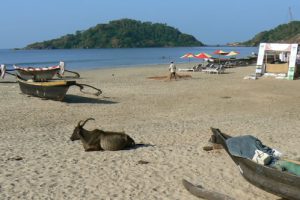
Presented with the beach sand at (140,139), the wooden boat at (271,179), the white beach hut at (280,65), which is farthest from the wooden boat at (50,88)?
the white beach hut at (280,65)

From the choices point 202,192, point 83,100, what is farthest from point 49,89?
point 202,192

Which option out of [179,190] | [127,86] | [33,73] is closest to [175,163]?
[179,190]

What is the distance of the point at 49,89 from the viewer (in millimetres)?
19422

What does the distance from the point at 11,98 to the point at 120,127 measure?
8.53 metres

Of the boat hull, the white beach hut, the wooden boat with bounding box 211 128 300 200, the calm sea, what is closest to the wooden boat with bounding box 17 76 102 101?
the boat hull

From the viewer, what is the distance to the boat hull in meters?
19.0

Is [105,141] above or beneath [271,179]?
beneath

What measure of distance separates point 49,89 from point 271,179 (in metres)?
13.8

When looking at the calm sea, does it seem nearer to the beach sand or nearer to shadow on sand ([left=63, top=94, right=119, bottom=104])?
shadow on sand ([left=63, top=94, right=119, bottom=104])

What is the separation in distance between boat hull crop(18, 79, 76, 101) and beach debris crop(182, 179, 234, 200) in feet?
38.4

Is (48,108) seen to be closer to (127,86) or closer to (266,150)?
(127,86)

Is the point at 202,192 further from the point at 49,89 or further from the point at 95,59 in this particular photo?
the point at 95,59

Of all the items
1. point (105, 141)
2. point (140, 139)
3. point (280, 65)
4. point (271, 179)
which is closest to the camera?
point (271, 179)

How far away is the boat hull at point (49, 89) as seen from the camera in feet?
62.4
